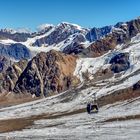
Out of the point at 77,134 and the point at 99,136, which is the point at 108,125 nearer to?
the point at 77,134

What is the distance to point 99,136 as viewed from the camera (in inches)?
6206

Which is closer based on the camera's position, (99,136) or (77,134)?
(99,136)

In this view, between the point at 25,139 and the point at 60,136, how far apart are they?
37.2 ft

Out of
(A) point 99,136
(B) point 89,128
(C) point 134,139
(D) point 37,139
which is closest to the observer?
(C) point 134,139

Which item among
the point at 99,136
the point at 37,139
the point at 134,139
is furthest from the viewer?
the point at 37,139

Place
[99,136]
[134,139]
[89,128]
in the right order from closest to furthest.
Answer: [134,139], [99,136], [89,128]

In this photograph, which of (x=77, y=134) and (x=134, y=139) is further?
(x=77, y=134)

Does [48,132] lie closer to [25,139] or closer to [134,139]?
[25,139]

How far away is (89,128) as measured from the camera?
192250mm

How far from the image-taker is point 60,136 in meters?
173

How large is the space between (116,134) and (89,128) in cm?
3508

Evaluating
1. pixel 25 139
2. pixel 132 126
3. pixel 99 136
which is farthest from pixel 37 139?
pixel 132 126

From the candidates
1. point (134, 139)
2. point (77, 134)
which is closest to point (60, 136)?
point (77, 134)

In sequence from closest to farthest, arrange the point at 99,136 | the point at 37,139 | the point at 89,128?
the point at 99,136
the point at 37,139
the point at 89,128
